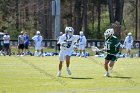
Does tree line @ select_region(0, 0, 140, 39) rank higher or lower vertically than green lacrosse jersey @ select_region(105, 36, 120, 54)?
higher

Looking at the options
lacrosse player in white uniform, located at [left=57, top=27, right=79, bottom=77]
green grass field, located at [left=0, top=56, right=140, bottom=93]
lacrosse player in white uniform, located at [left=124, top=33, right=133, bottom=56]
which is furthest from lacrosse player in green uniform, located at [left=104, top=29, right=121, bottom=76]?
lacrosse player in white uniform, located at [left=124, top=33, right=133, bottom=56]

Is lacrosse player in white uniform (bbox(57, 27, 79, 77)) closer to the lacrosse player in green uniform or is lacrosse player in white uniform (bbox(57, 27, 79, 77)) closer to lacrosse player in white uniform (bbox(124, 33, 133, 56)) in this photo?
the lacrosse player in green uniform

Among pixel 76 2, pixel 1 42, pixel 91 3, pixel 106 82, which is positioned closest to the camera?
pixel 106 82

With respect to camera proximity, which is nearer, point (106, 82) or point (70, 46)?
point (106, 82)

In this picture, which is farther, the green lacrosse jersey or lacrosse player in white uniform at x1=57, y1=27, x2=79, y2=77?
the green lacrosse jersey

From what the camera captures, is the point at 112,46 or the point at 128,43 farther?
the point at 128,43

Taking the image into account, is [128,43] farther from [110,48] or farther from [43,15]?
[43,15]

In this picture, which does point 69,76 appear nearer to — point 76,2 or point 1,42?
point 1,42

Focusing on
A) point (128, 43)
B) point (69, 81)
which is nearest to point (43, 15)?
point (128, 43)

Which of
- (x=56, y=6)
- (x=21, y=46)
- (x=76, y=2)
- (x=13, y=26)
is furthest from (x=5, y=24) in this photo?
(x=21, y=46)

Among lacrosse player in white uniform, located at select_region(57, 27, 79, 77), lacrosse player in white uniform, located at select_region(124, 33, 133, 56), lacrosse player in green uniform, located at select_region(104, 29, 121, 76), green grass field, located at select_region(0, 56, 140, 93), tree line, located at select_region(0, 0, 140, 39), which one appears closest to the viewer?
green grass field, located at select_region(0, 56, 140, 93)

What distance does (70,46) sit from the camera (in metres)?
20.1

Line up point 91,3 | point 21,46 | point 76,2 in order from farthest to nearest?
point 91,3 → point 76,2 → point 21,46

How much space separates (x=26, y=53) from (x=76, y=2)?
110ft
